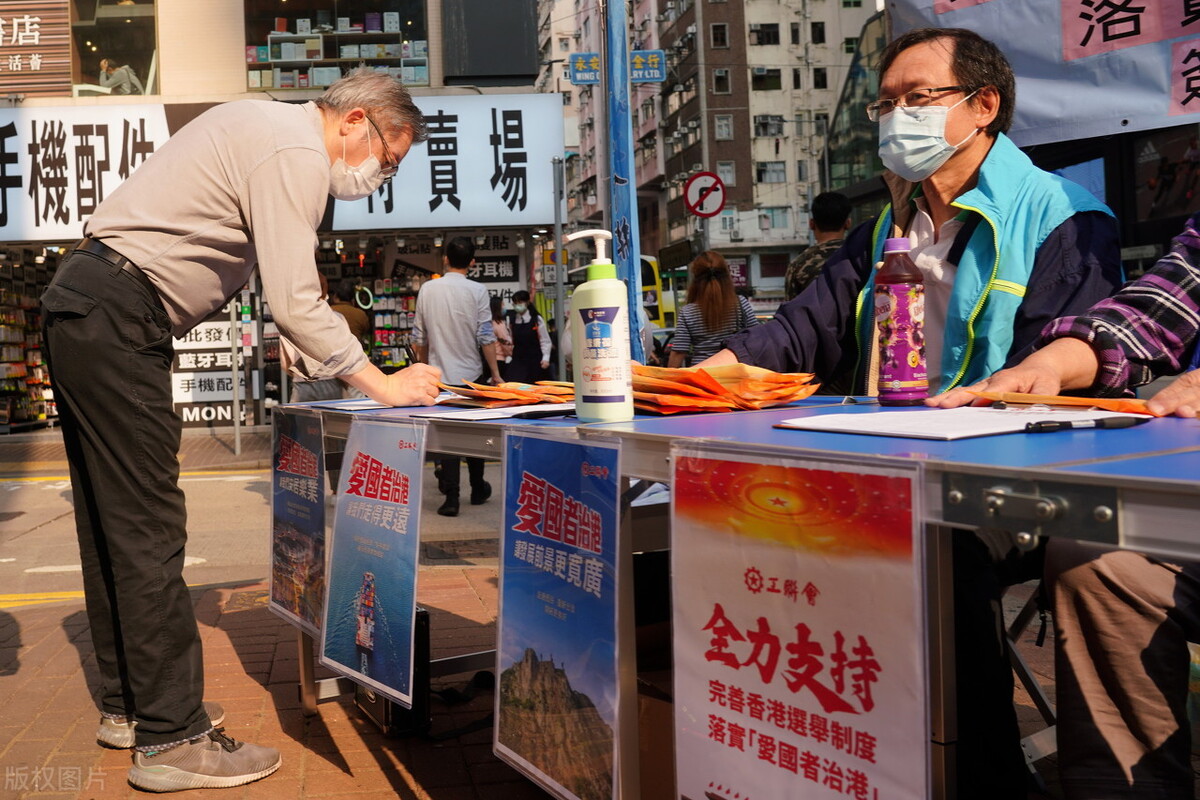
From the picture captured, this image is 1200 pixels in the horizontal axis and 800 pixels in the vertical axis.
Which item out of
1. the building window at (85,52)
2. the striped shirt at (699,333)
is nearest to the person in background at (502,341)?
the striped shirt at (699,333)

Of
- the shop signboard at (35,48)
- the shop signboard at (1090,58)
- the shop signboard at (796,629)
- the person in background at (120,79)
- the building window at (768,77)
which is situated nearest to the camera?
the shop signboard at (796,629)

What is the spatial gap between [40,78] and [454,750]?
14.6m

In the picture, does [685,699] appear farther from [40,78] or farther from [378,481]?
[40,78]

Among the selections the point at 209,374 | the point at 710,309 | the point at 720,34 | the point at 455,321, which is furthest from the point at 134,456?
the point at 720,34

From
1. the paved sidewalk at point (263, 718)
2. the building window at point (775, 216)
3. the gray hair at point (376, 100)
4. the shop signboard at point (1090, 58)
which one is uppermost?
the building window at point (775, 216)

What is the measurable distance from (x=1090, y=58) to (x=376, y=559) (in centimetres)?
283

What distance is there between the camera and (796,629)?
1348mm

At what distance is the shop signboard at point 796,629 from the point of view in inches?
47.9

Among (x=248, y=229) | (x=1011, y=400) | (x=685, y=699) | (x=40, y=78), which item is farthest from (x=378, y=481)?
(x=40, y=78)

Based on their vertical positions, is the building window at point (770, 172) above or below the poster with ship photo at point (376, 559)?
above

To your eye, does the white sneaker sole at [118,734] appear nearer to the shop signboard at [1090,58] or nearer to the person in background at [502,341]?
the shop signboard at [1090,58]

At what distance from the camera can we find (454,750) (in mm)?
3104

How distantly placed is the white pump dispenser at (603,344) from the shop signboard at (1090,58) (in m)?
2.45

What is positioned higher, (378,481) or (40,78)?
(40,78)
